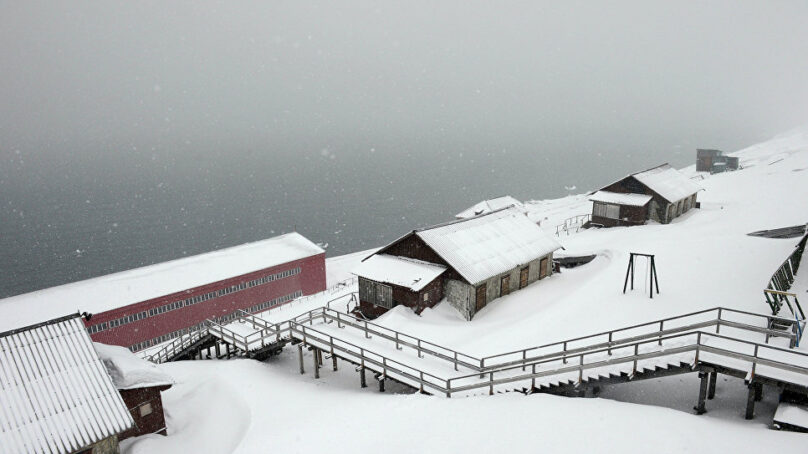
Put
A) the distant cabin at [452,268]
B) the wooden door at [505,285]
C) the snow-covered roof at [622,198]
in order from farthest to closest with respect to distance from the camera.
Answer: the snow-covered roof at [622,198], the wooden door at [505,285], the distant cabin at [452,268]

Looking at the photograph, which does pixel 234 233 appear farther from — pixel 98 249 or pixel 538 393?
pixel 538 393

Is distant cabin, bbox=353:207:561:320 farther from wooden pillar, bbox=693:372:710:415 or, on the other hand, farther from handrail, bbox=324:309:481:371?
wooden pillar, bbox=693:372:710:415

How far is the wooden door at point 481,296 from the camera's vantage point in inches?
1122

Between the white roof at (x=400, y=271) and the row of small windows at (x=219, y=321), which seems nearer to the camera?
the white roof at (x=400, y=271)

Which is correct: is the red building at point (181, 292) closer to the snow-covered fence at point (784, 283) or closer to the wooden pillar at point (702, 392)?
the wooden pillar at point (702, 392)

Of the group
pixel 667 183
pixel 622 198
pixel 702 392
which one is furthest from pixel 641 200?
pixel 702 392

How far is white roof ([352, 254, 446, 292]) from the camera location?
90.8 ft

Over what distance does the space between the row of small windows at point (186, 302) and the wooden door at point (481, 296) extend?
25.8 meters

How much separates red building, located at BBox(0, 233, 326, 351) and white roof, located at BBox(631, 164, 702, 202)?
109 feet

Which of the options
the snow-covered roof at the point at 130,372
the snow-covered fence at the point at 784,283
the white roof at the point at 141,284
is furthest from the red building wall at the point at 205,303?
the snow-covered fence at the point at 784,283

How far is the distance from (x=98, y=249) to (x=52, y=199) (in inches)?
2698

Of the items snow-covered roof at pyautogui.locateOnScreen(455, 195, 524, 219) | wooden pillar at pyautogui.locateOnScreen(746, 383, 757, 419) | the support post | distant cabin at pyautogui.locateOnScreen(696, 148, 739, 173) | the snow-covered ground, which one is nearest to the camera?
the snow-covered ground

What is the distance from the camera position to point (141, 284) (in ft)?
138

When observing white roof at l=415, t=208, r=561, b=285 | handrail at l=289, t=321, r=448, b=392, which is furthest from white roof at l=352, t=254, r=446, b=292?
handrail at l=289, t=321, r=448, b=392
